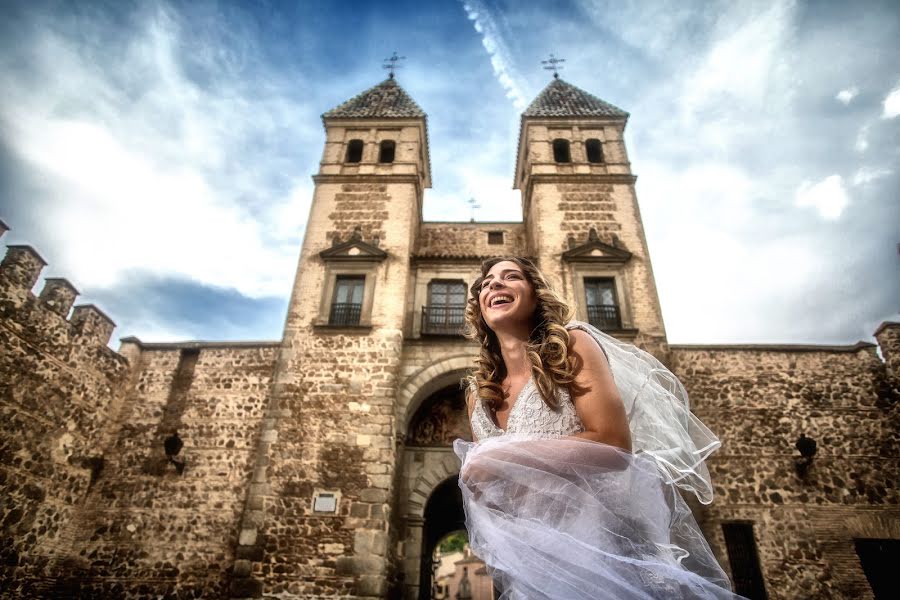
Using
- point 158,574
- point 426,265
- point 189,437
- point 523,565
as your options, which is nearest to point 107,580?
point 158,574

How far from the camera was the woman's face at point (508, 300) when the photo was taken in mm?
2105

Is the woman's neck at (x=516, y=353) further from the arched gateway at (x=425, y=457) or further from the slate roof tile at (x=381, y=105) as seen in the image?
the slate roof tile at (x=381, y=105)

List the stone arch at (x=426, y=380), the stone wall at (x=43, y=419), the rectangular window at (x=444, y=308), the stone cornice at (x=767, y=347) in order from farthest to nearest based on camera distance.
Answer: the rectangular window at (x=444, y=308) → the stone cornice at (x=767, y=347) → the stone arch at (x=426, y=380) → the stone wall at (x=43, y=419)

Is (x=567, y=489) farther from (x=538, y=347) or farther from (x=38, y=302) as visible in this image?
(x=38, y=302)

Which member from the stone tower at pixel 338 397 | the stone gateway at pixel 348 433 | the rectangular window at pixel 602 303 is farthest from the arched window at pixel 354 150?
the rectangular window at pixel 602 303

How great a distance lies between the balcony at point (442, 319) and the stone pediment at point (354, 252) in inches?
73.6

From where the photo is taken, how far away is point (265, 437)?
29.9ft

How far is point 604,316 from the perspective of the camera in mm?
10523

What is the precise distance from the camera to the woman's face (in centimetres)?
211

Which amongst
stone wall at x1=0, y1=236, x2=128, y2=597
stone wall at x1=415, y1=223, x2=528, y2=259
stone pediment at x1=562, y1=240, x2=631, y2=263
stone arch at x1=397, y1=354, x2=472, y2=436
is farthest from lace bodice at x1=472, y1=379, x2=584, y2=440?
stone wall at x1=415, y1=223, x2=528, y2=259

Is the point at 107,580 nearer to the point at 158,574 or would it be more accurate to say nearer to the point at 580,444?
the point at 158,574

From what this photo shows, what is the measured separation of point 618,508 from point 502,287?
1.08m

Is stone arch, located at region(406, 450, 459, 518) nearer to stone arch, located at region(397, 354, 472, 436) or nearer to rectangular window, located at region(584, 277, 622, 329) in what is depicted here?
stone arch, located at region(397, 354, 472, 436)

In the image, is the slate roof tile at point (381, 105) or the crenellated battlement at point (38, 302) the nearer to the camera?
the crenellated battlement at point (38, 302)
